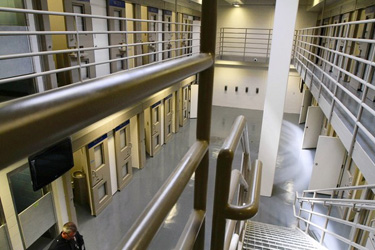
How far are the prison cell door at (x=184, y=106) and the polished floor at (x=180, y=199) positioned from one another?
0.55 metres

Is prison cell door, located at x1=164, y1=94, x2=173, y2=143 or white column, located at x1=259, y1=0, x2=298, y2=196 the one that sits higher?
white column, located at x1=259, y1=0, x2=298, y2=196

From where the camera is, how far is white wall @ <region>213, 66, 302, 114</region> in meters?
8.75

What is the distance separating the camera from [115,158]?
440 centimetres

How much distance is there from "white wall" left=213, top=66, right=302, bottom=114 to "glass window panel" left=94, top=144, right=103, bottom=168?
561 centimetres

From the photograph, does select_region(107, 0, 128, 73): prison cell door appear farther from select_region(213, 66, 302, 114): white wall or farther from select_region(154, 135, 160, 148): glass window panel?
select_region(213, 66, 302, 114): white wall

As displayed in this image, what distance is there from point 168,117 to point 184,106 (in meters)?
1.19

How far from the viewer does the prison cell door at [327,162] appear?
12.7ft

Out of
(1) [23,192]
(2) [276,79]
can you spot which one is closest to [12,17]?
(1) [23,192]

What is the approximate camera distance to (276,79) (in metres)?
3.87

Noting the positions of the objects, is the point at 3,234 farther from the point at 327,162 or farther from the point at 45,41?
the point at 327,162

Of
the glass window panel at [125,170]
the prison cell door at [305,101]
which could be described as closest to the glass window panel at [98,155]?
the glass window panel at [125,170]

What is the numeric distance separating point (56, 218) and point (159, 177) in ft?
6.75

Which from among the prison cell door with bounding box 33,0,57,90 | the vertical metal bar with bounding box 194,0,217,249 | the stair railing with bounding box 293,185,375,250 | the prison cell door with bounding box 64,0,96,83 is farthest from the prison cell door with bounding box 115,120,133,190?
the vertical metal bar with bounding box 194,0,217,249

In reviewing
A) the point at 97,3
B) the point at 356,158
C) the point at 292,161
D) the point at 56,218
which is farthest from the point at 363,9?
the point at 56,218
